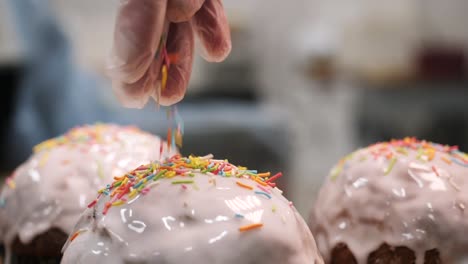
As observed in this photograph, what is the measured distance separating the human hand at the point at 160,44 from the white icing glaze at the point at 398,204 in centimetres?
39

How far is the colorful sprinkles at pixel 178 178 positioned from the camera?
35.1 inches

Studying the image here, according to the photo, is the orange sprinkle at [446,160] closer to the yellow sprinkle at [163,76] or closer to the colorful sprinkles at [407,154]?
the colorful sprinkles at [407,154]

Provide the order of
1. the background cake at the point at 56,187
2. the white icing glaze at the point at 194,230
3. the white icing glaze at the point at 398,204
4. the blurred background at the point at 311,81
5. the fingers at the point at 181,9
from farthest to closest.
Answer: the blurred background at the point at 311,81
the background cake at the point at 56,187
the white icing glaze at the point at 398,204
the fingers at the point at 181,9
the white icing glaze at the point at 194,230

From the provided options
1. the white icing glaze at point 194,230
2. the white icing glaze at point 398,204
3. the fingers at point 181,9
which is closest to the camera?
the white icing glaze at point 194,230

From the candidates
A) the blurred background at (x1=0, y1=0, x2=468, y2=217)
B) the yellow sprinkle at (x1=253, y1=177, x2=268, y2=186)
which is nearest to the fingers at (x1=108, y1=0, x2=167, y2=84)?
the yellow sprinkle at (x1=253, y1=177, x2=268, y2=186)

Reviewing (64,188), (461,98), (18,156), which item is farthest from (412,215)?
(461,98)

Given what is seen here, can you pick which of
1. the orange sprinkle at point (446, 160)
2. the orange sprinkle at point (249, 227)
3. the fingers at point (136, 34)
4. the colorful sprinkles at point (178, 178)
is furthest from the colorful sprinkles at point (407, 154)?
the fingers at point (136, 34)

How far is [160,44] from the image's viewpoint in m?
0.93

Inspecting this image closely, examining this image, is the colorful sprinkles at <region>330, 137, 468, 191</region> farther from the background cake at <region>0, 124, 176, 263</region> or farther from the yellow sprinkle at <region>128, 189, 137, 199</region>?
the yellow sprinkle at <region>128, 189, 137, 199</region>

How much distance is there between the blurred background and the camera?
14.3 feet

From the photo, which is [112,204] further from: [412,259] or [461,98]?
[461,98]

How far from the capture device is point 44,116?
3.37 meters

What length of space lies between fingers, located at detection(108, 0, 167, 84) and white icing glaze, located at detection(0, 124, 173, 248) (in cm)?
41

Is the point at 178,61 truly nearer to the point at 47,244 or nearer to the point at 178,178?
the point at 178,178
